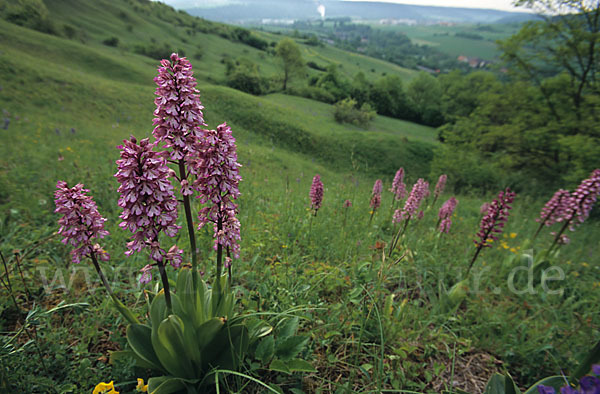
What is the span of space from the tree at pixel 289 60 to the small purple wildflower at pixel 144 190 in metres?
62.2

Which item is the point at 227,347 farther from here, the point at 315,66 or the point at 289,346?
the point at 315,66

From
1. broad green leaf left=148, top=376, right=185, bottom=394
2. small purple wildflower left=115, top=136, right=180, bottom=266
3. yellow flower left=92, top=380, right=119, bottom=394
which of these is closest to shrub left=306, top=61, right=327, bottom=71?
small purple wildflower left=115, top=136, right=180, bottom=266

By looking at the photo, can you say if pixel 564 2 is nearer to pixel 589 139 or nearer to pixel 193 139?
pixel 589 139

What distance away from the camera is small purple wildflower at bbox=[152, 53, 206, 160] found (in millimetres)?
1666

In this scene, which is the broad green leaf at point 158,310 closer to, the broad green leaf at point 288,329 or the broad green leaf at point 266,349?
the broad green leaf at point 266,349

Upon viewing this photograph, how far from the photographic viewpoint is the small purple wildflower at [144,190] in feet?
5.19

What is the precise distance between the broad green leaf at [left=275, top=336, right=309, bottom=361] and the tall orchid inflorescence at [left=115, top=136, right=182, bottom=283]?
46.4 inches

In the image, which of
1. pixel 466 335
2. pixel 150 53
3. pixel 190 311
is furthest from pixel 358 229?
pixel 150 53

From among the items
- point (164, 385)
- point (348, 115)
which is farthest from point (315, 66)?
point (164, 385)

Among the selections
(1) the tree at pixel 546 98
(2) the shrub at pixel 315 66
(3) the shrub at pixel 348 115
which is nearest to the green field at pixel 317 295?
(1) the tree at pixel 546 98

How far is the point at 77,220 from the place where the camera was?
1.84 metres

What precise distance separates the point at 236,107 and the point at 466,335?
2314 cm

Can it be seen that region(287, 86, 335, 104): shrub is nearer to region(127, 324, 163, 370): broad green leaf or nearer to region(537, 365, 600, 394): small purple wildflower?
region(127, 324, 163, 370): broad green leaf

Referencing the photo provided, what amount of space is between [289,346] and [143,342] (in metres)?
1.11
